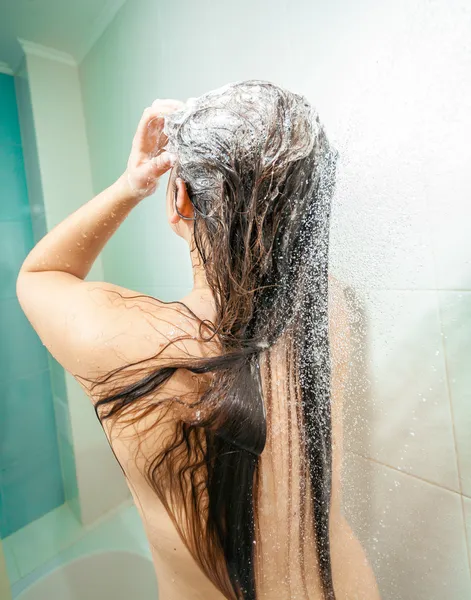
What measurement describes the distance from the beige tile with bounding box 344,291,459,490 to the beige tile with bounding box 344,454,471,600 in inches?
1.1

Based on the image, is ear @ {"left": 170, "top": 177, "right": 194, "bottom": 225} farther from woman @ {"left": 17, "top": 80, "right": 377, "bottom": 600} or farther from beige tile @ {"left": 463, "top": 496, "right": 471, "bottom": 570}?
beige tile @ {"left": 463, "top": 496, "right": 471, "bottom": 570}

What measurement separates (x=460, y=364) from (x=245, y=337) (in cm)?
34

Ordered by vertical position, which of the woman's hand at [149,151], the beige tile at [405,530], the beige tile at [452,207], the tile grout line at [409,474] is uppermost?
the woman's hand at [149,151]

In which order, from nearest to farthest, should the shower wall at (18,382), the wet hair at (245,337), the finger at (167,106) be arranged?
the wet hair at (245,337), the finger at (167,106), the shower wall at (18,382)

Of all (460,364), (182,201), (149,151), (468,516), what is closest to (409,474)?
(468,516)

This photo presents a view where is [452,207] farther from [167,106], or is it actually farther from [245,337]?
[167,106]

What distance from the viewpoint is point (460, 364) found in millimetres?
488

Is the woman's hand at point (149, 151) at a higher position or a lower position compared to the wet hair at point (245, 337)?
higher

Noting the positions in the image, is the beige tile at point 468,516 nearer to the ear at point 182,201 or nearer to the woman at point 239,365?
the woman at point 239,365

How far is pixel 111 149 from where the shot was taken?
122 centimetres

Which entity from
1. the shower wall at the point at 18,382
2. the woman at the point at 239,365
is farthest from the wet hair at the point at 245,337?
the shower wall at the point at 18,382

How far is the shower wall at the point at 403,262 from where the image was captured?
0.45m

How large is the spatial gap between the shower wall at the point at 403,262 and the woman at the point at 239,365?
0.05 meters

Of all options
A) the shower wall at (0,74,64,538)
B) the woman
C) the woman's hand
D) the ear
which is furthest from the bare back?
the shower wall at (0,74,64,538)
